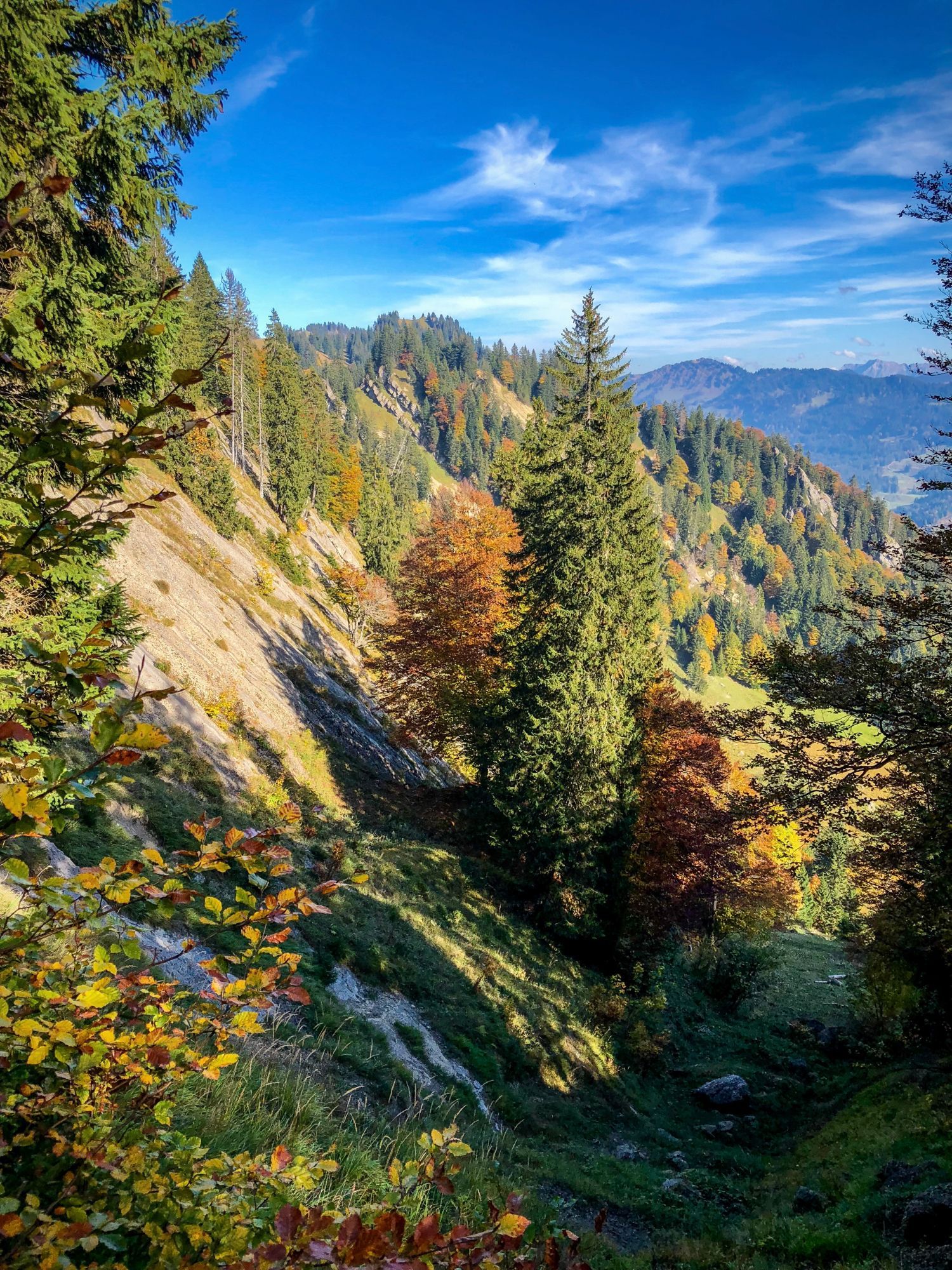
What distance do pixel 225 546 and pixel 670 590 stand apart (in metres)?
155

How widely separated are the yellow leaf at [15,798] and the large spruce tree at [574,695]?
17.4m

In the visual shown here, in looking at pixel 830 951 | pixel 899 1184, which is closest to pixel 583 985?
pixel 899 1184

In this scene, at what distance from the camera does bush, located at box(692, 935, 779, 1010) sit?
23578 mm

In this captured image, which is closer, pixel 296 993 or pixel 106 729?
pixel 106 729

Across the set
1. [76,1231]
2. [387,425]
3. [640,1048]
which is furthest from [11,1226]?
[387,425]

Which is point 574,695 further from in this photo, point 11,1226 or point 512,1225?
point 11,1226

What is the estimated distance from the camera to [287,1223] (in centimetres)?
174

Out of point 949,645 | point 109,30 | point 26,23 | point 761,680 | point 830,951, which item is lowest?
point 830,951

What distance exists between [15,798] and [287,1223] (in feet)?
4.58

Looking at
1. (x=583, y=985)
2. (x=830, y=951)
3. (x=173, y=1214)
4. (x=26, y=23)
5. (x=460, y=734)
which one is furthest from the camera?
(x=830, y=951)

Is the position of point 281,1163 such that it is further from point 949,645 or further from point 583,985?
point 583,985

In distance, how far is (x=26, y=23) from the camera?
7414 mm

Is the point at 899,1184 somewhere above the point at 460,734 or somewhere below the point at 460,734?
below

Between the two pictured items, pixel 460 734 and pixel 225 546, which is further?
pixel 225 546
